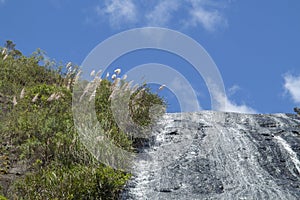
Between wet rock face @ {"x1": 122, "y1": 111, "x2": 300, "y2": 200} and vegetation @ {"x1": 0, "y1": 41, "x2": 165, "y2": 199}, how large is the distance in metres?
0.57

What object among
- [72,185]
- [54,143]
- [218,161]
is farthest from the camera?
[218,161]

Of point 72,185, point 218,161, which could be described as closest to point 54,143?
point 72,185

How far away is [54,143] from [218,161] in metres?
3.63

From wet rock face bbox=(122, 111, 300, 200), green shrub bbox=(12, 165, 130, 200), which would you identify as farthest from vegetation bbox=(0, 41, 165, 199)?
wet rock face bbox=(122, 111, 300, 200)

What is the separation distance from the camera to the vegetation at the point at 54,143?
799 centimetres

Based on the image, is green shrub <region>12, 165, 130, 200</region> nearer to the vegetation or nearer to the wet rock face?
the vegetation

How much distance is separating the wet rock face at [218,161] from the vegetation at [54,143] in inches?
22.5

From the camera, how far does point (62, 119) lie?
35.7 feet

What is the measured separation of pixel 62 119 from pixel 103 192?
3.35 metres

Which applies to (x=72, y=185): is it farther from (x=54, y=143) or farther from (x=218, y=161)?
(x=218, y=161)

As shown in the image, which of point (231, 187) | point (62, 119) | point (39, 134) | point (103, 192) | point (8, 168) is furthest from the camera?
point (62, 119)

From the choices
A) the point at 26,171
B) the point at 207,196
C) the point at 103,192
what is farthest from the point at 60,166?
the point at 207,196

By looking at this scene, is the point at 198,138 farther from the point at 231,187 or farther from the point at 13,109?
the point at 13,109

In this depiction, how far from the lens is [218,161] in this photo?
9898 mm
